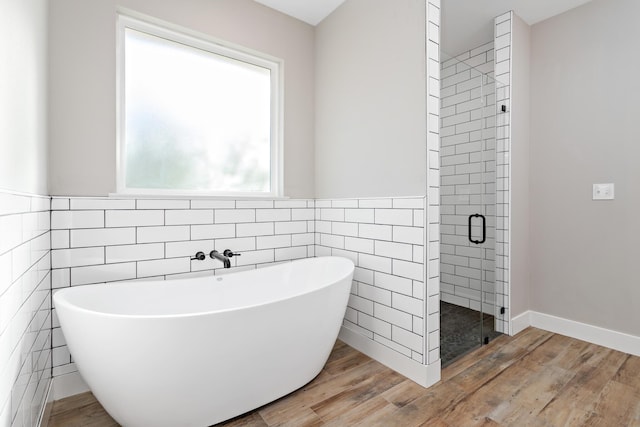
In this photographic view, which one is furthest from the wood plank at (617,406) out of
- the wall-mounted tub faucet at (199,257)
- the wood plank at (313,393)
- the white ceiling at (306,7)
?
the white ceiling at (306,7)

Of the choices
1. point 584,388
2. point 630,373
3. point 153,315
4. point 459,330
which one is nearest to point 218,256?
point 153,315

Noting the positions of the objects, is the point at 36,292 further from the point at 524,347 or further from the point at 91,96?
the point at 524,347

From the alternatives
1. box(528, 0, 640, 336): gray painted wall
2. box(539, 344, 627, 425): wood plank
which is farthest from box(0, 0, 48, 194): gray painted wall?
box(528, 0, 640, 336): gray painted wall

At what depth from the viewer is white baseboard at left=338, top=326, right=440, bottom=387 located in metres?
1.96

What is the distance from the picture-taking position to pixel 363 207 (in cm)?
239

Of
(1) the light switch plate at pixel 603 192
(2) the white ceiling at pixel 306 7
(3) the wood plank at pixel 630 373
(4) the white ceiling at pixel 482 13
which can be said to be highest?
(4) the white ceiling at pixel 482 13

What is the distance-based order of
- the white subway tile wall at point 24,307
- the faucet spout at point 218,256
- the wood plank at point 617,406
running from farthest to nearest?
the faucet spout at point 218,256 → the wood plank at point 617,406 → the white subway tile wall at point 24,307

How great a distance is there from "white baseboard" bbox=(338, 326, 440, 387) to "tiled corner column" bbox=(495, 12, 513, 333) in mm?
1127

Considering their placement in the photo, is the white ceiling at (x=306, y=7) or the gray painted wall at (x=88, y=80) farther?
the white ceiling at (x=306, y=7)

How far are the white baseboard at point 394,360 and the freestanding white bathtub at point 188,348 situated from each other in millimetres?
496

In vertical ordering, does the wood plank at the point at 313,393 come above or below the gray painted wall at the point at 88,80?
below

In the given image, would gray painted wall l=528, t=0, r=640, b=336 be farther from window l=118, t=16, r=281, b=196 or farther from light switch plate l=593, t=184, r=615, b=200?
window l=118, t=16, r=281, b=196

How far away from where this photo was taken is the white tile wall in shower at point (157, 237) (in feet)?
6.01

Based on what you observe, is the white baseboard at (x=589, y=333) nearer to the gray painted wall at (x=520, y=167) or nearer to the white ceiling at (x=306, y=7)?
the gray painted wall at (x=520, y=167)
